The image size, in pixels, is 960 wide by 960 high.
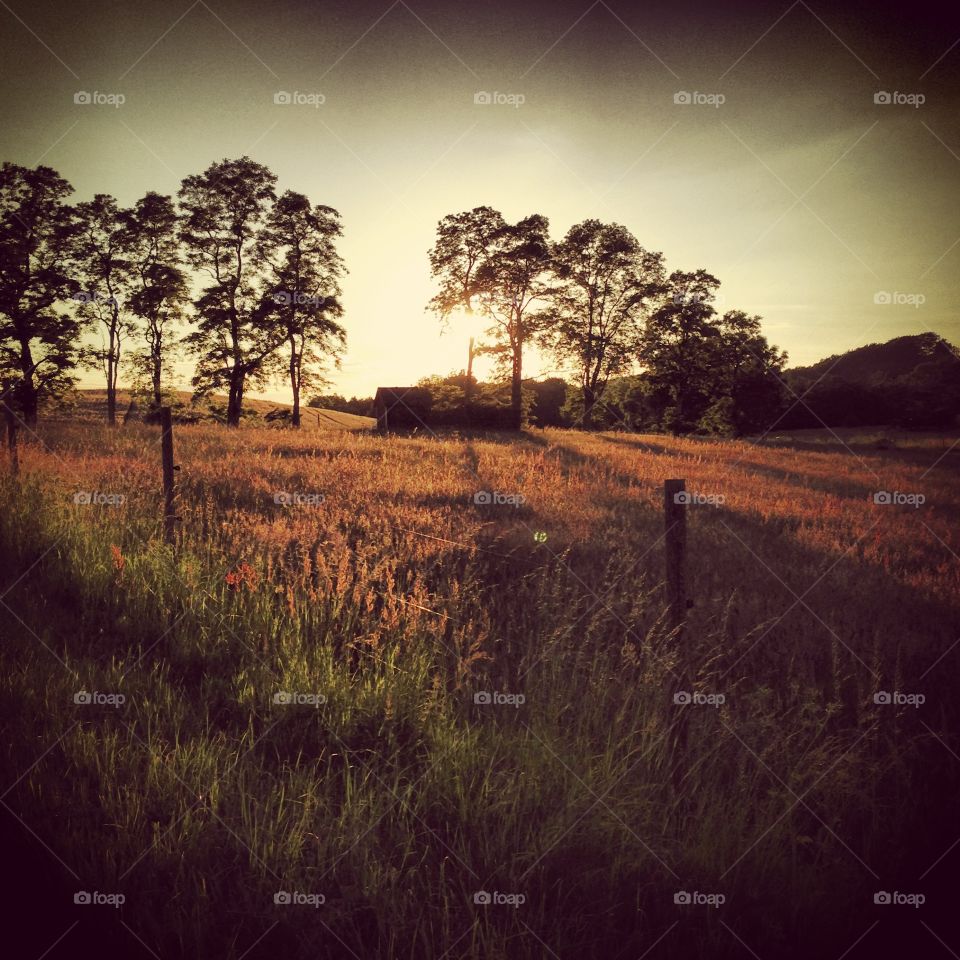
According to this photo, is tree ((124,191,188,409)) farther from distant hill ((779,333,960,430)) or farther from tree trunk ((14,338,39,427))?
distant hill ((779,333,960,430))

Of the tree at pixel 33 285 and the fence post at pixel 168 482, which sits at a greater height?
the tree at pixel 33 285

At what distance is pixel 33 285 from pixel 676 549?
3661 centimetres

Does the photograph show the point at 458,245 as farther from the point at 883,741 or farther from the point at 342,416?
the point at 342,416

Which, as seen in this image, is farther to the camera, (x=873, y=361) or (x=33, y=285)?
(x=873, y=361)

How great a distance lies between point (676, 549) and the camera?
3.56 metres

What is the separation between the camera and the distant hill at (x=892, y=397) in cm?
4950

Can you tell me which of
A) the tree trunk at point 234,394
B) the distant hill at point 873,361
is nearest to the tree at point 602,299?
the tree trunk at point 234,394

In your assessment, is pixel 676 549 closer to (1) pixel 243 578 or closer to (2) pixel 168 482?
(1) pixel 243 578

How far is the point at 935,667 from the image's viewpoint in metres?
5.39

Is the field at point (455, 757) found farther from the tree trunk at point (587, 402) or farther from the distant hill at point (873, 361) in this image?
the distant hill at point (873, 361)

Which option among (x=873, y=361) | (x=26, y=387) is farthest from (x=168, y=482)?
(x=873, y=361)

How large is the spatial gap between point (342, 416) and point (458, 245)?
1649 inches

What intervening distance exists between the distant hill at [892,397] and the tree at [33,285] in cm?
6015

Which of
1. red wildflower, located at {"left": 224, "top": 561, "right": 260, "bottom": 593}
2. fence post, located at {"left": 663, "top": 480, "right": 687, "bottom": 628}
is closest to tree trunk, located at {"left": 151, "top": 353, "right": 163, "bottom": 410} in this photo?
red wildflower, located at {"left": 224, "top": 561, "right": 260, "bottom": 593}
